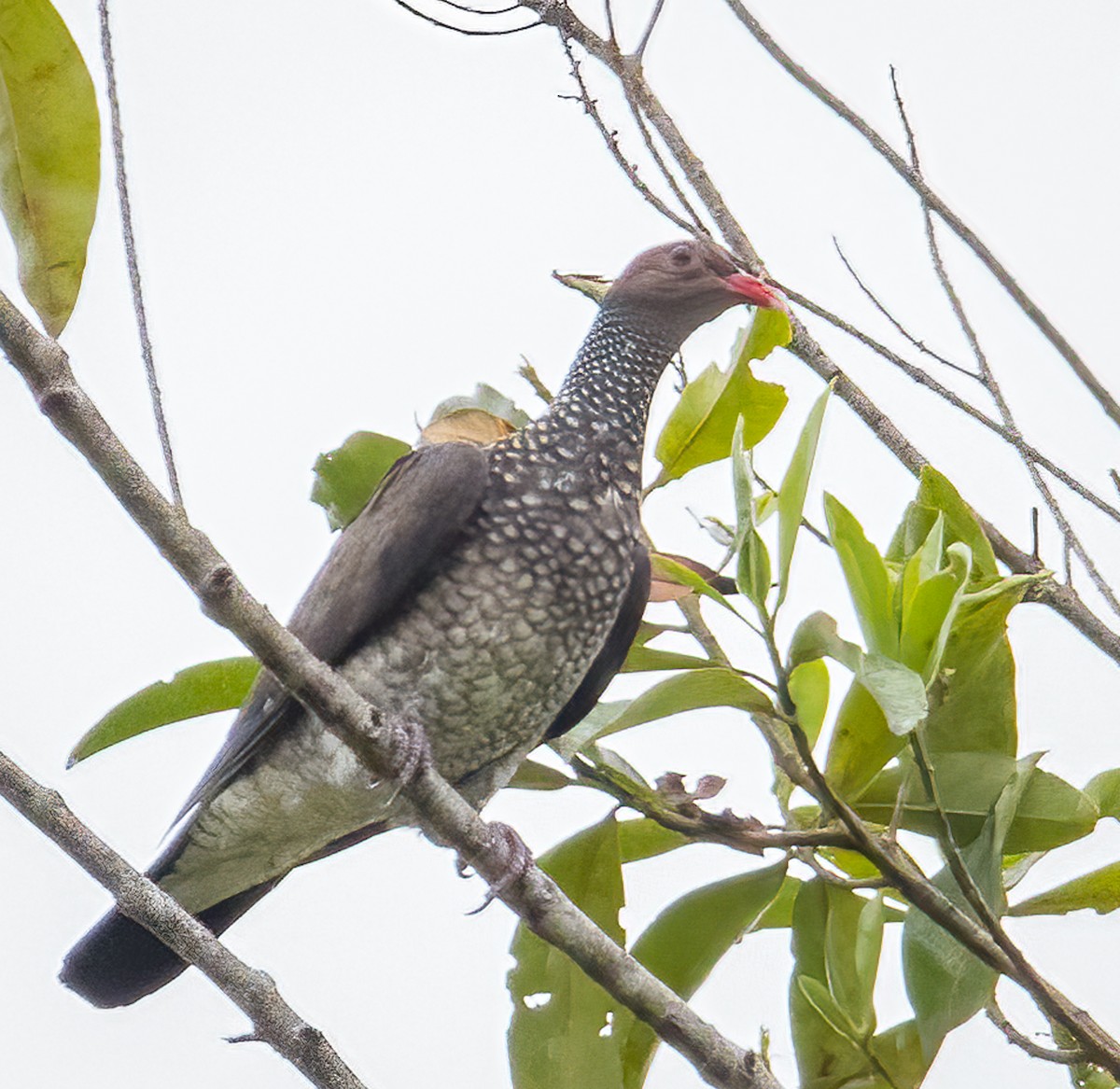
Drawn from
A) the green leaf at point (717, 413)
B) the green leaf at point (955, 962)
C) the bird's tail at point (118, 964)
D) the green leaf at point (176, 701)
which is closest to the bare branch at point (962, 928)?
the green leaf at point (955, 962)

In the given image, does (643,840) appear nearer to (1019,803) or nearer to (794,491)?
(1019,803)

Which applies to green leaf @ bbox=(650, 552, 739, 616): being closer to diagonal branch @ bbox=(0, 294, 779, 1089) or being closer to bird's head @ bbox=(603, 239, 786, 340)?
diagonal branch @ bbox=(0, 294, 779, 1089)

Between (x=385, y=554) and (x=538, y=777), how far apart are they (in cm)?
39

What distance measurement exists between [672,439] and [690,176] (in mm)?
427

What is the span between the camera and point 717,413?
211 centimetres

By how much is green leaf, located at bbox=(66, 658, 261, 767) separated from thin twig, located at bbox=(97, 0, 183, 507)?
58 cm

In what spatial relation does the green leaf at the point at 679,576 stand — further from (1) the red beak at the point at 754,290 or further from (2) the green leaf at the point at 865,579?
(1) the red beak at the point at 754,290

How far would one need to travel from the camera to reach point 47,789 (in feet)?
4.93

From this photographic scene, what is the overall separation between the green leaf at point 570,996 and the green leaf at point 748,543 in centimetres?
50

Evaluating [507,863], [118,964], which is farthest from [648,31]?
[118,964]

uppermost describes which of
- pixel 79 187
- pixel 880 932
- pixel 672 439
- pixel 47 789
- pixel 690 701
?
pixel 79 187

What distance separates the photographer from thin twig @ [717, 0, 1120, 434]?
6.07 ft

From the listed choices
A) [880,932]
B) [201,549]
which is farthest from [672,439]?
[201,549]

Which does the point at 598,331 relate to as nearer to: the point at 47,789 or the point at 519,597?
the point at 519,597
